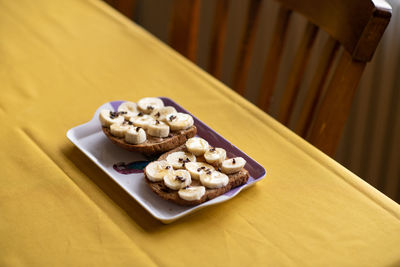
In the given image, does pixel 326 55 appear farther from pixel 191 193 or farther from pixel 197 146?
pixel 191 193

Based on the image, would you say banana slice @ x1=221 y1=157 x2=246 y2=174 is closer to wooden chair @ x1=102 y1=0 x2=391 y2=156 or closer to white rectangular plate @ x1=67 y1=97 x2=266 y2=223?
white rectangular plate @ x1=67 y1=97 x2=266 y2=223

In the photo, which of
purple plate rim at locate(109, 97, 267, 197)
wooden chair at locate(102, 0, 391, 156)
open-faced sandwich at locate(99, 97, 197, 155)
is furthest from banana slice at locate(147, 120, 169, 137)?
wooden chair at locate(102, 0, 391, 156)

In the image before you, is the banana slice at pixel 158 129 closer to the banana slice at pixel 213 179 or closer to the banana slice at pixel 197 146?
the banana slice at pixel 197 146

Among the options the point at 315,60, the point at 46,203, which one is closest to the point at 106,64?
the point at 46,203

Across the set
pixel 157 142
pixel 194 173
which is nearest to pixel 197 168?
pixel 194 173

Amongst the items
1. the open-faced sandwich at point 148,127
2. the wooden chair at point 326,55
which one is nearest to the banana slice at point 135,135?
the open-faced sandwich at point 148,127

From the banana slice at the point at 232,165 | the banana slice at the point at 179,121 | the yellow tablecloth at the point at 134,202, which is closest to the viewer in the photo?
the yellow tablecloth at the point at 134,202
